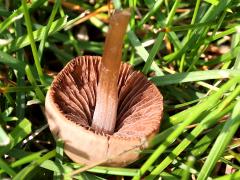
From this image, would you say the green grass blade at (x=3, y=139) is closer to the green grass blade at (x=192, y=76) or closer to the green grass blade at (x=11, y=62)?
the green grass blade at (x=11, y=62)

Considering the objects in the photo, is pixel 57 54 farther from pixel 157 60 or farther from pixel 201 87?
pixel 201 87

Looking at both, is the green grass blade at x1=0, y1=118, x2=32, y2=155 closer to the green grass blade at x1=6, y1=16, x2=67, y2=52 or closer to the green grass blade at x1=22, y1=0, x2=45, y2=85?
the green grass blade at x1=22, y1=0, x2=45, y2=85

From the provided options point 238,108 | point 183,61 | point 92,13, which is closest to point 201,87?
point 183,61

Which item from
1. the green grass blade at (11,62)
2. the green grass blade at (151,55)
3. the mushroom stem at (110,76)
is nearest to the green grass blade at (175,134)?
the mushroom stem at (110,76)

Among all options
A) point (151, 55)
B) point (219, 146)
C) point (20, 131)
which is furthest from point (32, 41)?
point (219, 146)

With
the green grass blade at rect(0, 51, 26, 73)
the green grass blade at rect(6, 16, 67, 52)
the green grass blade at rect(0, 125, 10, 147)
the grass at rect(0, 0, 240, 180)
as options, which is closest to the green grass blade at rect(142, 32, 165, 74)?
the grass at rect(0, 0, 240, 180)

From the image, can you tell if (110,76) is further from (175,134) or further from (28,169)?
(28,169)
